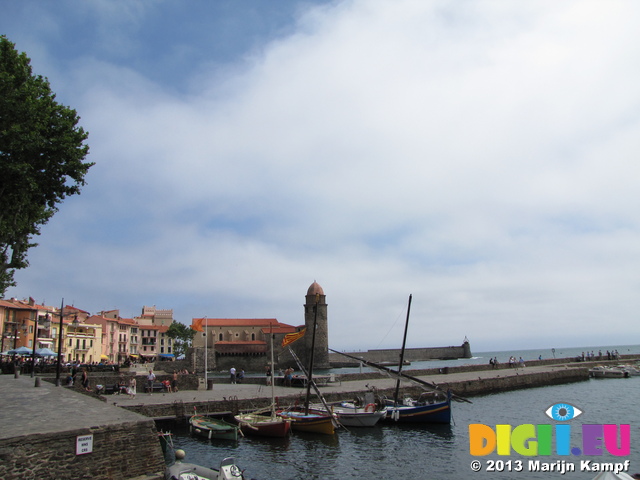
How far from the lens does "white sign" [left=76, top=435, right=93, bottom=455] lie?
1148 cm

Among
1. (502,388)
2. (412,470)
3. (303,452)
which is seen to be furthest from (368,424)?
(502,388)

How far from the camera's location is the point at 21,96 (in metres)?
17.0

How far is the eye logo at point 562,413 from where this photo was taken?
2555cm

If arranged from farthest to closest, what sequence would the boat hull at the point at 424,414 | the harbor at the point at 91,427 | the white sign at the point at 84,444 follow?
1. the boat hull at the point at 424,414
2. the white sign at the point at 84,444
3. the harbor at the point at 91,427

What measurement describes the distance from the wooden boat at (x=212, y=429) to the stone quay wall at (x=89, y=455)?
8046mm

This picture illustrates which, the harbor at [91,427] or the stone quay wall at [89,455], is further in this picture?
the harbor at [91,427]

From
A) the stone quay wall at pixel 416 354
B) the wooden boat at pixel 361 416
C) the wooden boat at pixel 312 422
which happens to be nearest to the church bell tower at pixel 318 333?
the stone quay wall at pixel 416 354

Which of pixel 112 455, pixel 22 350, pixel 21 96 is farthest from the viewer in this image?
pixel 22 350

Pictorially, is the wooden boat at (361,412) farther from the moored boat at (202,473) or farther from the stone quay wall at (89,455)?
the stone quay wall at (89,455)

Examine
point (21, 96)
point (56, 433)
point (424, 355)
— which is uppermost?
point (21, 96)

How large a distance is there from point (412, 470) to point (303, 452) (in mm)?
4918

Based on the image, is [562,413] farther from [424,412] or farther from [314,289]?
[314,289]

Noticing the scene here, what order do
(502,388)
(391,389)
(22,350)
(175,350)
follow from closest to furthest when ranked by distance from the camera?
(391,389) < (22,350) < (502,388) < (175,350)

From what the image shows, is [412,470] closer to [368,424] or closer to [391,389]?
[368,424]
